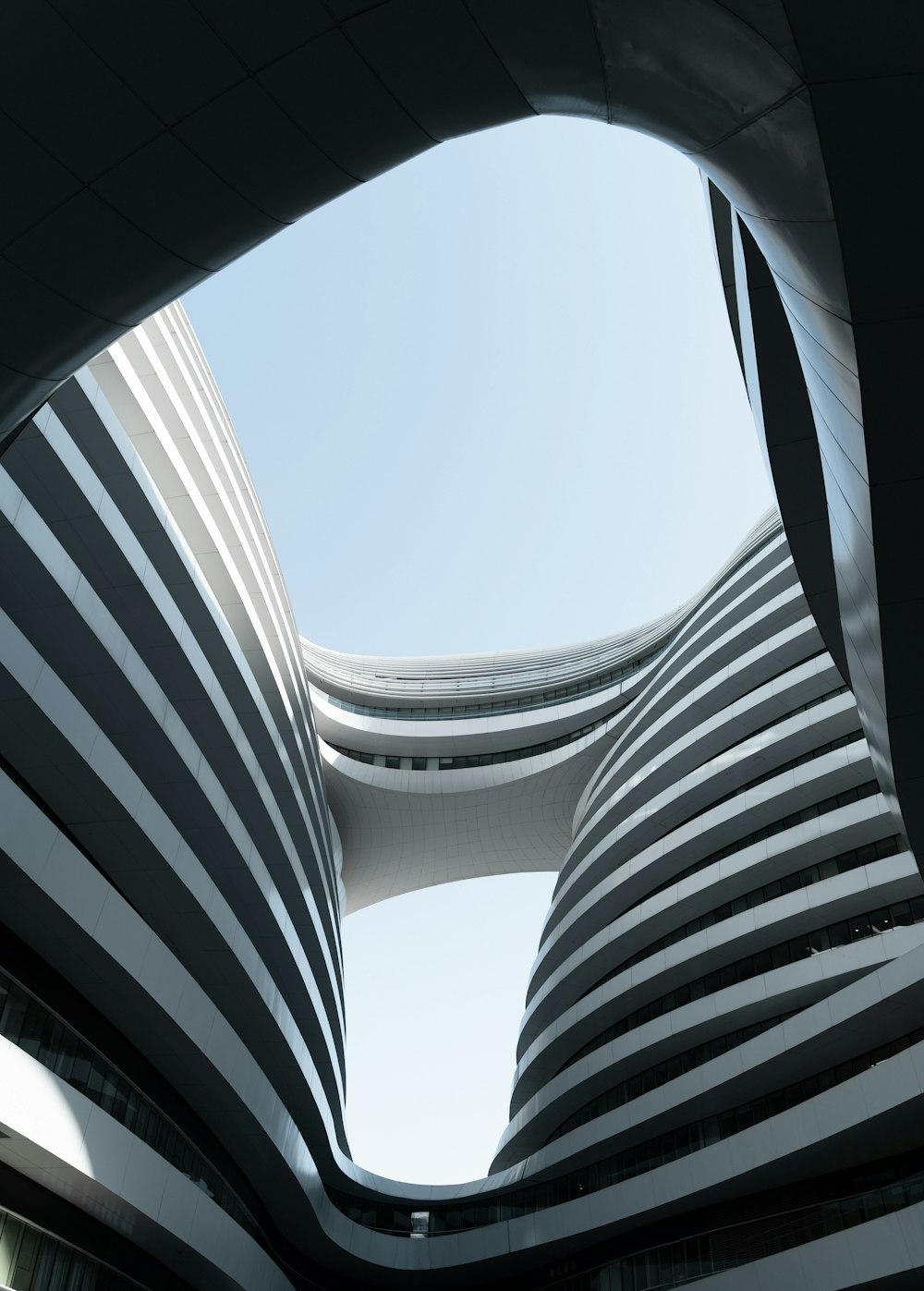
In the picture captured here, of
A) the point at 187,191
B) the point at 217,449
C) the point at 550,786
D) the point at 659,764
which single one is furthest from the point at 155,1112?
the point at 550,786

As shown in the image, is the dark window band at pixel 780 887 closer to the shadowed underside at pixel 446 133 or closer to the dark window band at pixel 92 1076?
the dark window band at pixel 92 1076

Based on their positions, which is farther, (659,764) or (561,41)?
(659,764)

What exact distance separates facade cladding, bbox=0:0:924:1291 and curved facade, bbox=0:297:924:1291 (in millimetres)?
112

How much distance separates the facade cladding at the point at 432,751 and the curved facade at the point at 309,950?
112 mm

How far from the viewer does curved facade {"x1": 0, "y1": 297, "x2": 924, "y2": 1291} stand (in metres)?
13.6

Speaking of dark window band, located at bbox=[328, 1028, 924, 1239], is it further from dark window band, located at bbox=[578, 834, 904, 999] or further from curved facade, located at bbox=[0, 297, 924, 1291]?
dark window band, located at bbox=[578, 834, 904, 999]

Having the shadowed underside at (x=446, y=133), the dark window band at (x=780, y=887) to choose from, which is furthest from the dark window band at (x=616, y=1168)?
the shadowed underside at (x=446, y=133)

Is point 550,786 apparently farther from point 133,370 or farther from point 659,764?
point 133,370

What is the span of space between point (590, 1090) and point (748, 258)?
25.1 meters

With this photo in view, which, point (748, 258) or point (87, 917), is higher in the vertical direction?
point (748, 258)

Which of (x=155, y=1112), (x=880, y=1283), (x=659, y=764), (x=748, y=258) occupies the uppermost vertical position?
(x=659, y=764)

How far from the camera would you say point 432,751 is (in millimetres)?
43969

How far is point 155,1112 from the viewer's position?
1628 cm

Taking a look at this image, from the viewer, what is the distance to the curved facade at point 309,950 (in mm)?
13570
